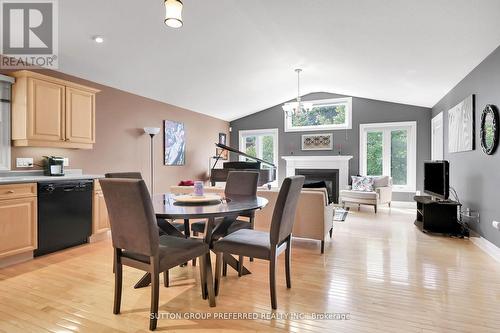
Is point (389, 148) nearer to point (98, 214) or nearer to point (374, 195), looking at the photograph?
point (374, 195)

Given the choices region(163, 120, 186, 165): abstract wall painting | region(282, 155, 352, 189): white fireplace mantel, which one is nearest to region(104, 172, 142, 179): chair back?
region(163, 120, 186, 165): abstract wall painting

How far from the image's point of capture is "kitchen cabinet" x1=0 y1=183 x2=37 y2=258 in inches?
111

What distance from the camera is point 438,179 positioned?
4352 mm

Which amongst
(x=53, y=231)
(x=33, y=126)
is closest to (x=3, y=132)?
(x=33, y=126)

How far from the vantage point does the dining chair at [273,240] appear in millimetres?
2072

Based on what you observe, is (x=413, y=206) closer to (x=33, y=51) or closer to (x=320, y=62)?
(x=320, y=62)

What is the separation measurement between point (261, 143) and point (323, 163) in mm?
1968

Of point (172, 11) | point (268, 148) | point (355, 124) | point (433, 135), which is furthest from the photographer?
point (268, 148)

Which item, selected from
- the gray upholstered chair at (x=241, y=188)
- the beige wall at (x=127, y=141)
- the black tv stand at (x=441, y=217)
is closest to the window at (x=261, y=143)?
the beige wall at (x=127, y=141)

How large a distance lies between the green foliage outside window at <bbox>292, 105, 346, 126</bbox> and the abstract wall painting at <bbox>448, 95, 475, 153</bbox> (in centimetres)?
274

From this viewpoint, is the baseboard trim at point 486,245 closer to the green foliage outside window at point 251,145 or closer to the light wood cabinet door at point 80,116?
the light wood cabinet door at point 80,116

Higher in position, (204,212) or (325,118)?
(325,118)

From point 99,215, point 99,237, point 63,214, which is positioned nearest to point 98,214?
point 99,215

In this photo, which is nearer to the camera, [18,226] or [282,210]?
[282,210]
